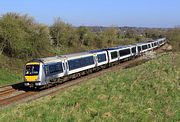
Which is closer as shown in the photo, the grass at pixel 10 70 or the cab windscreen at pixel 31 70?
the cab windscreen at pixel 31 70

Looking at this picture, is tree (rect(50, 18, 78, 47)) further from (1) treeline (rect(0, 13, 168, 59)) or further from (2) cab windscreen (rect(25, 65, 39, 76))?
(2) cab windscreen (rect(25, 65, 39, 76))

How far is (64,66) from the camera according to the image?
1253 inches

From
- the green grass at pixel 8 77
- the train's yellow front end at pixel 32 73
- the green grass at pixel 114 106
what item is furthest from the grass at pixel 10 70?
the green grass at pixel 114 106

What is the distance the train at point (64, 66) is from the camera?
28.0m

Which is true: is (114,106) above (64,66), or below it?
above

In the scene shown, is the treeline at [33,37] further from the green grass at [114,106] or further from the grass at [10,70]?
the green grass at [114,106]

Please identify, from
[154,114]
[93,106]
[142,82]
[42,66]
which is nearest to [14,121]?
[93,106]

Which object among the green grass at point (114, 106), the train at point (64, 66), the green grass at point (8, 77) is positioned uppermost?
the green grass at point (114, 106)

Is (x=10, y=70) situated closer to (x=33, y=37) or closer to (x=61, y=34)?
(x=33, y=37)

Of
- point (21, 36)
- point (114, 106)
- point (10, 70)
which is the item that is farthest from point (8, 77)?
point (114, 106)

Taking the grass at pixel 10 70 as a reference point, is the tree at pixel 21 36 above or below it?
above

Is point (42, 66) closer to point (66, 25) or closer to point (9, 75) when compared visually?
point (9, 75)

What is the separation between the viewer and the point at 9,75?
3784 centimetres

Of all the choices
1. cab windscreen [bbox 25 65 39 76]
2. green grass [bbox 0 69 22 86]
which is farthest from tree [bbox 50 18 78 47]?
cab windscreen [bbox 25 65 39 76]
